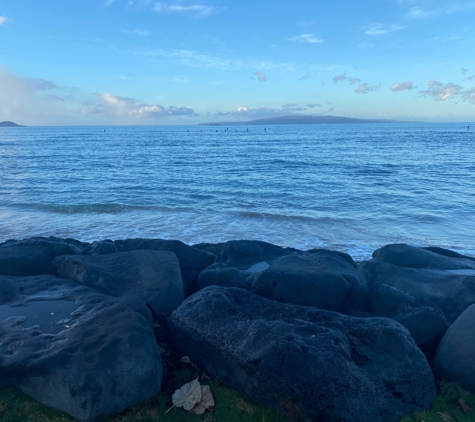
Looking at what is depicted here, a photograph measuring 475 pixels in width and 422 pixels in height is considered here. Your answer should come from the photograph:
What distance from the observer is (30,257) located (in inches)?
301

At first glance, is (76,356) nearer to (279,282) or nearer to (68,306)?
(68,306)

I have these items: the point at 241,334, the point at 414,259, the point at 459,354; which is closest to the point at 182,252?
the point at 241,334

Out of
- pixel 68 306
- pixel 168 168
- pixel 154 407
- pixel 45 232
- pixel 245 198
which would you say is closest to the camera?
pixel 154 407

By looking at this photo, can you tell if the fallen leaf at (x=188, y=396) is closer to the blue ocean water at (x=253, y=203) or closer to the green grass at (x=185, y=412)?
the green grass at (x=185, y=412)

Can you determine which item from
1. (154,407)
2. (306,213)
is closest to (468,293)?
(154,407)

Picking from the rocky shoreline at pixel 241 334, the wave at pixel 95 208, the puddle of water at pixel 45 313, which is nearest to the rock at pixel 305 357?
the rocky shoreline at pixel 241 334

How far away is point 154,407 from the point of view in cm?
458

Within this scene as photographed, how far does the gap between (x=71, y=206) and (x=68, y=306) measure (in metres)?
15.5

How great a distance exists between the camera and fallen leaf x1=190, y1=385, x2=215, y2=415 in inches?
180

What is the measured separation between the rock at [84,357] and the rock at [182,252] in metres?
2.66

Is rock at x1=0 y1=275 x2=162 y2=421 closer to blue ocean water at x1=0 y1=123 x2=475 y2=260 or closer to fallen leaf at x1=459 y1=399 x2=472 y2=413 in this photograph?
fallen leaf at x1=459 y1=399 x2=472 y2=413

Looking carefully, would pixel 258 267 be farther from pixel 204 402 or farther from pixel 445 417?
pixel 445 417

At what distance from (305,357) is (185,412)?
4.94 feet

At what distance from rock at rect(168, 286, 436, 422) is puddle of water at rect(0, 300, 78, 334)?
1.41 metres
